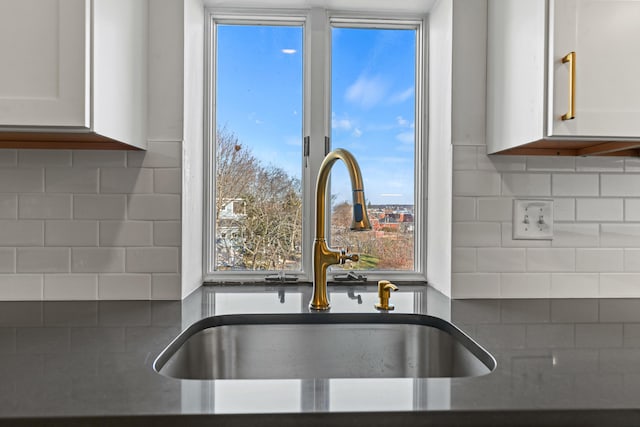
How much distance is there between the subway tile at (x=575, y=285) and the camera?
1.42m

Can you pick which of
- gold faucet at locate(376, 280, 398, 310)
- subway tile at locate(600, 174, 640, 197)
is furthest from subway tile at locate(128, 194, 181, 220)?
subway tile at locate(600, 174, 640, 197)

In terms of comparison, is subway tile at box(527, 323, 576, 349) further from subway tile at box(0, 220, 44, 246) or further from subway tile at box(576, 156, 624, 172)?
subway tile at box(0, 220, 44, 246)

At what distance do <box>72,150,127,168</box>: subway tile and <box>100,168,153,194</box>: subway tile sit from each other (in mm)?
19

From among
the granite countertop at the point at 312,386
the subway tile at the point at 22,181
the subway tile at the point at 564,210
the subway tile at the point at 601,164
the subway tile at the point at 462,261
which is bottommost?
the granite countertop at the point at 312,386

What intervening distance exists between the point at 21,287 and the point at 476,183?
141 cm

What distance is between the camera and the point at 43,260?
1.35 m

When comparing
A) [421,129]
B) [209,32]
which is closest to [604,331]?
[421,129]

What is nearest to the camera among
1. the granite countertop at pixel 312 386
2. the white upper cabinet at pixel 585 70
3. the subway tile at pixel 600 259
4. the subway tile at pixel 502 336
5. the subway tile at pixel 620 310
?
the granite countertop at pixel 312 386

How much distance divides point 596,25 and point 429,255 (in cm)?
85

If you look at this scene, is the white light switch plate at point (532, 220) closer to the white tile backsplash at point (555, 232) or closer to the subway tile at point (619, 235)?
the white tile backsplash at point (555, 232)

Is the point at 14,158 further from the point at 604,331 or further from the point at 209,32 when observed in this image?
the point at 604,331

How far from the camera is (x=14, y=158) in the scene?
1.33 m

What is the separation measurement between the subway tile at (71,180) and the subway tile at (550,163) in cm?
133

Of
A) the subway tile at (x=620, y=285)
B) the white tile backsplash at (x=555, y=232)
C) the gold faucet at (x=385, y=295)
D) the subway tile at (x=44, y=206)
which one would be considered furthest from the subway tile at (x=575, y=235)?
the subway tile at (x=44, y=206)
